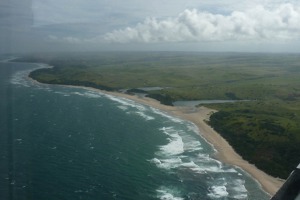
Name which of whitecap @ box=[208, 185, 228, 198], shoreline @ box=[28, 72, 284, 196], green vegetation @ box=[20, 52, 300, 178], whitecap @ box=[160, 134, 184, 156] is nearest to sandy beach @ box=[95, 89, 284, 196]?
shoreline @ box=[28, 72, 284, 196]

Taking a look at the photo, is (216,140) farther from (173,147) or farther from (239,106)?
(239,106)

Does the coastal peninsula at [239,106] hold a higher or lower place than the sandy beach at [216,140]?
higher

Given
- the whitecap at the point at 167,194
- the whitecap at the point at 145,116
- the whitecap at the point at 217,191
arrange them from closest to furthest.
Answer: the whitecap at the point at 167,194, the whitecap at the point at 217,191, the whitecap at the point at 145,116

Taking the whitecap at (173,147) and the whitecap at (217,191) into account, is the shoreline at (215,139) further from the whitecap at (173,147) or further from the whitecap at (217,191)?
the whitecap at (173,147)

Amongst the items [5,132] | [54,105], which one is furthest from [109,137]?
[54,105]

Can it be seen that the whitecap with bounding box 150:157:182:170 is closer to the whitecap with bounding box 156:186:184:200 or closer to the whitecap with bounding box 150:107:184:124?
the whitecap with bounding box 156:186:184:200

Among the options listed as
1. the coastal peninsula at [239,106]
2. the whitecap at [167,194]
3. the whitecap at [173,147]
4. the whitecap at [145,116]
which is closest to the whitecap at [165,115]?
the coastal peninsula at [239,106]
